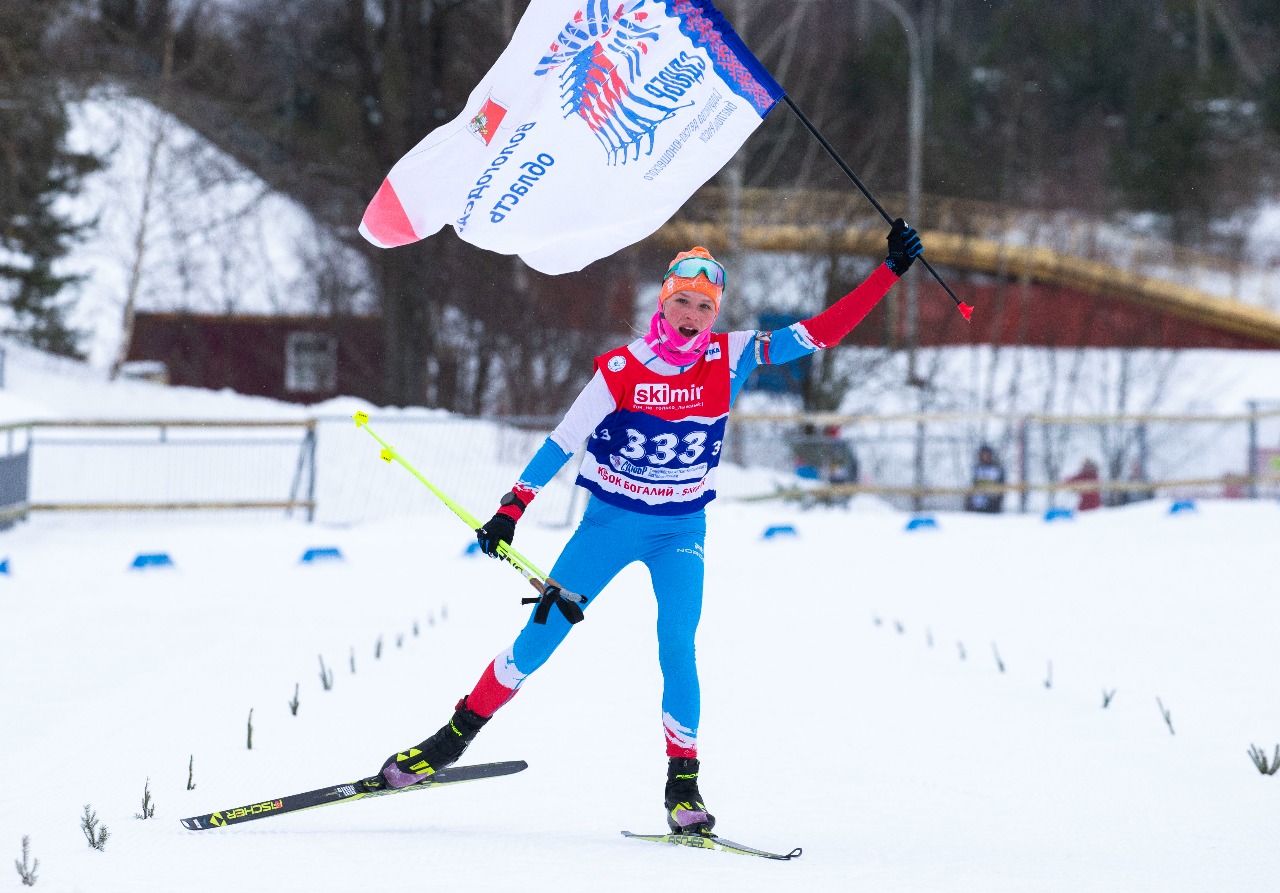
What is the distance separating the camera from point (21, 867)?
4.18m

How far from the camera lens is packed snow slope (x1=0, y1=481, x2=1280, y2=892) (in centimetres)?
477

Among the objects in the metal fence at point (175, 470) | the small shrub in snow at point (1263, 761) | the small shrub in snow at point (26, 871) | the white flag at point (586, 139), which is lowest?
the small shrub in snow at point (26, 871)

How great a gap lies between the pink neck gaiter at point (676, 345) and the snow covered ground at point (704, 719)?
1611 millimetres

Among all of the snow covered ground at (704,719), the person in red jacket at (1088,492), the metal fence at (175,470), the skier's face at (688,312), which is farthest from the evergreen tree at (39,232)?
the skier's face at (688,312)

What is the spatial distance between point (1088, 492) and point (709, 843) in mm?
17156

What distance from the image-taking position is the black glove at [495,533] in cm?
517

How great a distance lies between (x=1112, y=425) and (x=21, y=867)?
19735 mm

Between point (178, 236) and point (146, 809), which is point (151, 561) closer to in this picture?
point (146, 809)

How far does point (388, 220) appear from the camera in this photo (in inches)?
253

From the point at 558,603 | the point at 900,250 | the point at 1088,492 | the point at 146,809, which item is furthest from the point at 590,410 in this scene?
the point at 1088,492

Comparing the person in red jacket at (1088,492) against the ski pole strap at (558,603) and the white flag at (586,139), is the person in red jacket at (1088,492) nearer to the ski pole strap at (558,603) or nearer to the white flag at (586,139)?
the white flag at (586,139)

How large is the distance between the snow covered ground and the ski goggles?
191 cm

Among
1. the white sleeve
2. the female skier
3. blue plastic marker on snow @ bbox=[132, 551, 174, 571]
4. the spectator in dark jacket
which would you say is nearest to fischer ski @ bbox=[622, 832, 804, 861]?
the female skier

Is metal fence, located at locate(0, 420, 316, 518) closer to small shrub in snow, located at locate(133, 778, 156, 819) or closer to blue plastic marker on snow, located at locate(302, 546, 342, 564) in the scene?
blue plastic marker on snow, located at locate(302, 546, 342, 564)
